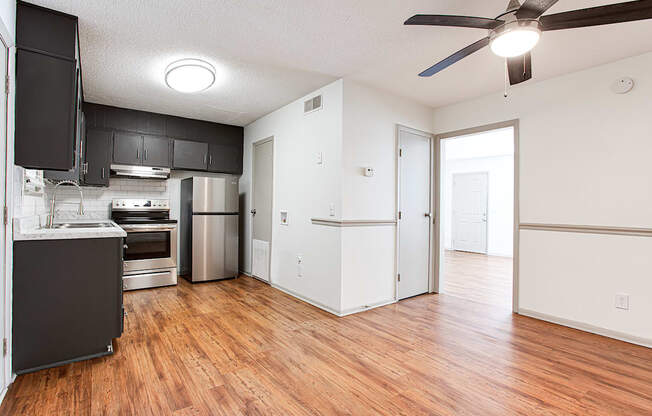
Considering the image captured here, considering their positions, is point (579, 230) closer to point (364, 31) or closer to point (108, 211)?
point (364, 31)

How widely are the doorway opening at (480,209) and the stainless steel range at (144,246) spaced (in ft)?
13.4

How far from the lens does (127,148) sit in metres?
4.50

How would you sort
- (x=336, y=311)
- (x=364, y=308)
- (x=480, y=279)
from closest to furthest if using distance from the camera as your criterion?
1. (x=336, y=311)
2. (x=364, y=308)
3. (x=480, y=279)

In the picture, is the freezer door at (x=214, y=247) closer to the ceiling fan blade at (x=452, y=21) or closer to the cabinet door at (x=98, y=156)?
the cabinet door at (x=98, y=156)

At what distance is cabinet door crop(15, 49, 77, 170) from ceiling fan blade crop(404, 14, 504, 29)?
7.27ft

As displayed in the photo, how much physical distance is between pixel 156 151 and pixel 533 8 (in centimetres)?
463

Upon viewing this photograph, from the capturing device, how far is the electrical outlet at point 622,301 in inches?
111

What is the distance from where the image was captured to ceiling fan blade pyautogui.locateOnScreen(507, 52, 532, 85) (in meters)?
2.09

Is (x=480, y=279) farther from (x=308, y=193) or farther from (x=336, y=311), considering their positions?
(x=308, y=193)

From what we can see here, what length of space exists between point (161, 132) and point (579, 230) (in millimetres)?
5201

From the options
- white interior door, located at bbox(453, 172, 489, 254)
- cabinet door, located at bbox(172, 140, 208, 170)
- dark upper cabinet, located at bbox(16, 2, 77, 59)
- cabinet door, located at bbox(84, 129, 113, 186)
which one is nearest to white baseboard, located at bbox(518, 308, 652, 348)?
dark upper cabinet, located at bbox(16, 2, 77, 59)

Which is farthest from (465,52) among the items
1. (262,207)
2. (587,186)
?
(262,207)

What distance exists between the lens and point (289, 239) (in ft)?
13.7

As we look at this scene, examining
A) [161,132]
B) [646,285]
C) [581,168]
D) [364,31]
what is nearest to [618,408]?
[646,285]
